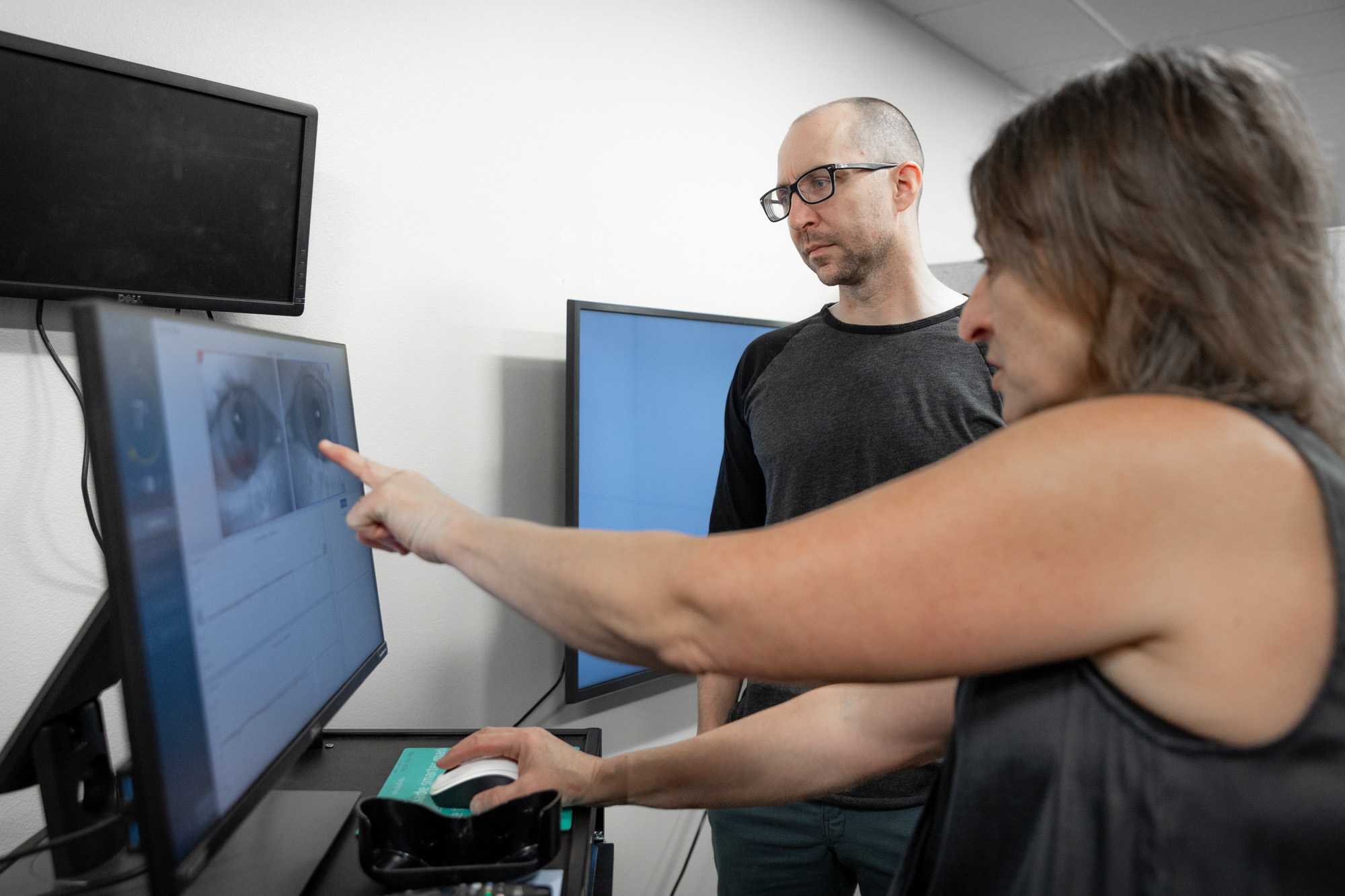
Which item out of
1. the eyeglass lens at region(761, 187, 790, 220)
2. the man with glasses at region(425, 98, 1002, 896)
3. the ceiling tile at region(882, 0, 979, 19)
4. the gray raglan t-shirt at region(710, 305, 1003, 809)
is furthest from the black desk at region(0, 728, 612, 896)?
the ceiling tile at region(882, 0, 979, 19)

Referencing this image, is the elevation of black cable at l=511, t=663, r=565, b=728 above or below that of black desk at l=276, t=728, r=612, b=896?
below

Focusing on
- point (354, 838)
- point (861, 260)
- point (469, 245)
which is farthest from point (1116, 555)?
point (469, 245)

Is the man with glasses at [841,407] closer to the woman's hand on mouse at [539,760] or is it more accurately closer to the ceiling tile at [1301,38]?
the woman's hand on mouse at [539,760]

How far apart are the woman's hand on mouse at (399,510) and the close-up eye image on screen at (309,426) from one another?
5 centimetres

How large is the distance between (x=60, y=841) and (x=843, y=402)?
4.20 ft

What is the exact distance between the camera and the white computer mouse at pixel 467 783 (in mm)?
933

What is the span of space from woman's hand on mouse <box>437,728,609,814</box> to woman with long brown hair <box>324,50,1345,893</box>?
347 mm

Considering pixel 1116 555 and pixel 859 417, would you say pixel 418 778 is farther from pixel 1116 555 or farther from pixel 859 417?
pixel 859 417

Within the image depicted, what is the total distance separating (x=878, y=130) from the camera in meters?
1.69

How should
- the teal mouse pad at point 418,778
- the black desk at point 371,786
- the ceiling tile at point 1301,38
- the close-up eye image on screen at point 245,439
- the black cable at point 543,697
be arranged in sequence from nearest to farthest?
1. the close-up eye image on screen at point 245,439
2. the black desk at point 371,786
3. the teal mouse pad at point 418,778
4. the black cable at point 543,697
5. the ceiling tile at point 1301,38

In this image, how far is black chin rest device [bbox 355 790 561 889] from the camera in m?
0.82

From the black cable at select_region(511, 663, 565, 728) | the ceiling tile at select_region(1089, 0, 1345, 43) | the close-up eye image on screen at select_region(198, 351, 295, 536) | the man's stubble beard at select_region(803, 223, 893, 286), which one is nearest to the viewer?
the close-up eye image on screen at select_region(198, 351, 295, 536)

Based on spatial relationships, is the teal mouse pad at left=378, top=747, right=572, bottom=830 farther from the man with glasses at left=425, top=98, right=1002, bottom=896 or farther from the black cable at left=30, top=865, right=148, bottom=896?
the black cable at left=30, top=865, right=148, bottom=896

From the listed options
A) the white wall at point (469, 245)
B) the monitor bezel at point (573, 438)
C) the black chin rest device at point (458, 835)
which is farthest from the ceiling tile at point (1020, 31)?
the black chin rest device at point (458, 835)
